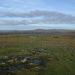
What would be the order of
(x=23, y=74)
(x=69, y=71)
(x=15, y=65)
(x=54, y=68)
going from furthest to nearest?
(x=15, y=65) → (x=54, y=68) → (x=69, y=71) → (x=23, y=74)

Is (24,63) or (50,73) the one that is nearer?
(50,73)

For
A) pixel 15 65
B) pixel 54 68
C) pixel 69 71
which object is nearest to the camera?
pixel 69 71

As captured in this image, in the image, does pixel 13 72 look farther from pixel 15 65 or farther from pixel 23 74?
pixel 15 65

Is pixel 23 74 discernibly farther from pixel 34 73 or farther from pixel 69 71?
pixel 69 71

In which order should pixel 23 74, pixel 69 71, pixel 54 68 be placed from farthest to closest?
pixel 54 68, pixel 69 71, pixel 23 74

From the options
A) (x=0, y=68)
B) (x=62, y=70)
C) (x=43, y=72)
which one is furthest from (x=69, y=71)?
(x=0, y=68)

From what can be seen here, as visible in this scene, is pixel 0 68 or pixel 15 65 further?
pixel 15 65

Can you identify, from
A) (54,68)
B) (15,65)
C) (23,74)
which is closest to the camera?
(23,74)

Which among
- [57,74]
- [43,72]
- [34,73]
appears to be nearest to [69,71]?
[57,74]
